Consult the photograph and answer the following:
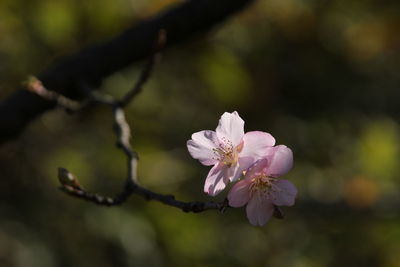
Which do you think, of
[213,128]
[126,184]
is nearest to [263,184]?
[126,184]

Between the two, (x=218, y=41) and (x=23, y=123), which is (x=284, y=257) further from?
(x=23, y=123)

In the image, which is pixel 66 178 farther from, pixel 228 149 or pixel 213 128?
pixel 213 128

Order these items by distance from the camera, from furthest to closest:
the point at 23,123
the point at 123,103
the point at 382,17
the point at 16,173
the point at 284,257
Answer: the point at 382,17 → the point at 284,257 → the point at 16,173 → the point at 23,123 → the point at 123,103

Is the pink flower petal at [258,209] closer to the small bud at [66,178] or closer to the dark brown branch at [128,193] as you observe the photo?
the dark brown branch at [128,193]

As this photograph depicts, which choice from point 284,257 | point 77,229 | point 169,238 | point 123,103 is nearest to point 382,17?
point 284,257

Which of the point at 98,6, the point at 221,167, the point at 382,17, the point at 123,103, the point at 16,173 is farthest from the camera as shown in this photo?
the point at 382,17

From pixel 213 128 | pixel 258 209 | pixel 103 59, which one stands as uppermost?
pixel 258 209
